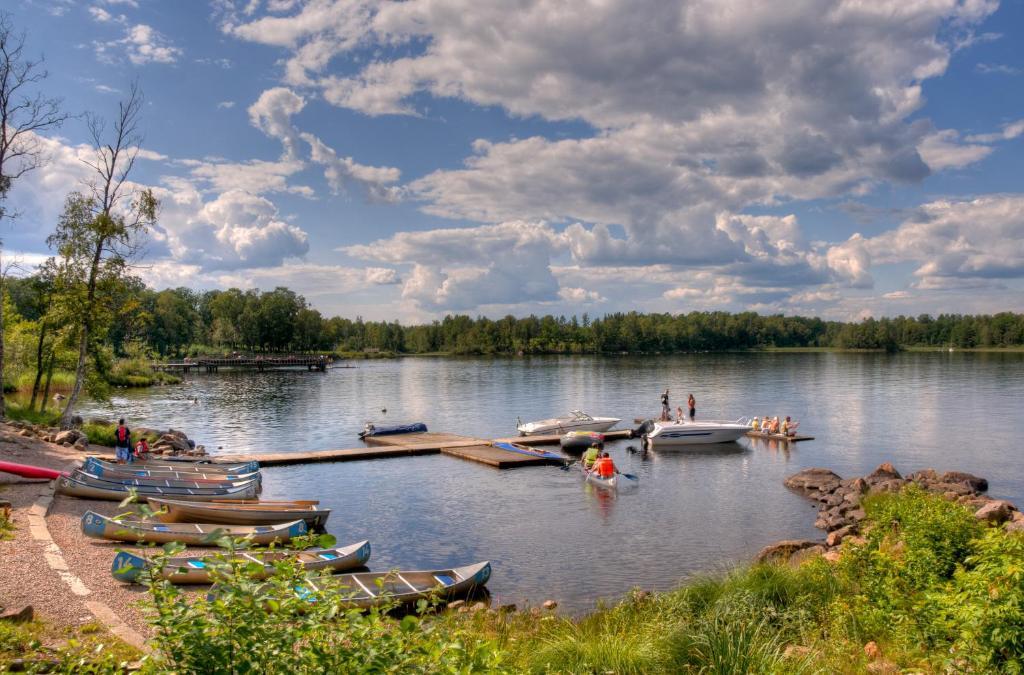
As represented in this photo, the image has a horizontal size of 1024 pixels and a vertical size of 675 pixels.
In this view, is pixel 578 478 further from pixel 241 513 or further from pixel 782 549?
pixel 241 513

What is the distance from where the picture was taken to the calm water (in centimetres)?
1953

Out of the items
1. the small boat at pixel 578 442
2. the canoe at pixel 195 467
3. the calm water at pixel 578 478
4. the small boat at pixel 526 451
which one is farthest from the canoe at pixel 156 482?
the small boat at pixel 578 442

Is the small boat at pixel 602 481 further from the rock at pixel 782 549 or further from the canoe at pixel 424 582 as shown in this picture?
the canoe at pixel 424 582

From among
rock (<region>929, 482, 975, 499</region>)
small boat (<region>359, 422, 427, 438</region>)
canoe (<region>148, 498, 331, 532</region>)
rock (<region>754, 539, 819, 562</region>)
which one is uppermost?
canoe (<region>148, 498, 331, 532</region>)

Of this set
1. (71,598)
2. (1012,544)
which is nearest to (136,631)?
(71,598)

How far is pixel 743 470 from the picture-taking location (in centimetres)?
3309

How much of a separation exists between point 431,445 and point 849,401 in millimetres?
43125

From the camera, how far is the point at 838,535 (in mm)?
20281

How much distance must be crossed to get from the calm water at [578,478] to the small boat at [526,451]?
4.81 feet

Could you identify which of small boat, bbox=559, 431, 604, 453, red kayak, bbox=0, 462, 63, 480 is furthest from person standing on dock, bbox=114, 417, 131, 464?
small boat, bbox=559, 431, 604, 453

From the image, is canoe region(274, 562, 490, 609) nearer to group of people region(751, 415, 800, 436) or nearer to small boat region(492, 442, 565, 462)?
small boat region(492, 442, 565, 462)

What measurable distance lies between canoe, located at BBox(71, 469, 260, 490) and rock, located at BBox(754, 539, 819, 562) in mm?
16953

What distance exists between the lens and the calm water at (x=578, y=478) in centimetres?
1953

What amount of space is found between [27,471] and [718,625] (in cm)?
2176
